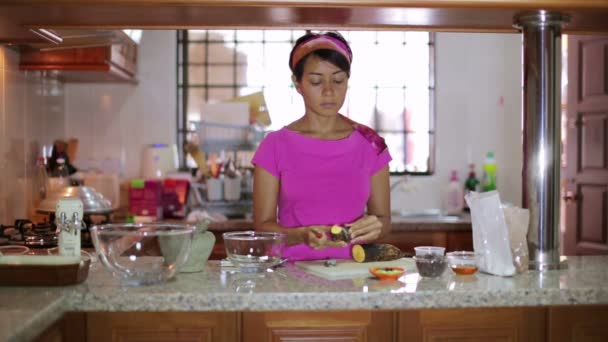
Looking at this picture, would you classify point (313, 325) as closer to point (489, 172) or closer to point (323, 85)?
point (323, 85)

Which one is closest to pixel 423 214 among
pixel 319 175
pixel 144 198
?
pixel 144 198

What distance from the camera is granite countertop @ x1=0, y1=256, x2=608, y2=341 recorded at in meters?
1.56

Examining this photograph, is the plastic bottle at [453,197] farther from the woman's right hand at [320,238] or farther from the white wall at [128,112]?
the woman's right hand at [320,238]

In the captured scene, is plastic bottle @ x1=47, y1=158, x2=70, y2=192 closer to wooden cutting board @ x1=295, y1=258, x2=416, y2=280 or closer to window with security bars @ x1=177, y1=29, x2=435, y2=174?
window with security bars @ x1=177, y1=29, x2=435, y2=174

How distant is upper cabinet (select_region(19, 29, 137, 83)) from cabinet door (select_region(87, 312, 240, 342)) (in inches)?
60.6

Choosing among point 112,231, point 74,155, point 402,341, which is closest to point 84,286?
point 112,231

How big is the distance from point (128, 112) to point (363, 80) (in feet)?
4.81

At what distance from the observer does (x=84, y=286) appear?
5.36 feet

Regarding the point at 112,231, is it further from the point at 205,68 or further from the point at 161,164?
the point at 205,68

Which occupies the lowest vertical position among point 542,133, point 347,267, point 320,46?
point 347,267

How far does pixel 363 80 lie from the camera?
4773 mm

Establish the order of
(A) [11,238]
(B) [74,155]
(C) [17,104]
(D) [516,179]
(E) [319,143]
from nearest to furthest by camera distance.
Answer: (E) [319,143] → (A) [11,238] → (C) [17,104] → (B) [74,155] → (D) [516,179]

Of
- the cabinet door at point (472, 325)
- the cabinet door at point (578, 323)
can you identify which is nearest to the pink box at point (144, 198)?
the cabinet door at point (472, 325)

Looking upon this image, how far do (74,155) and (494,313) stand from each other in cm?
321
